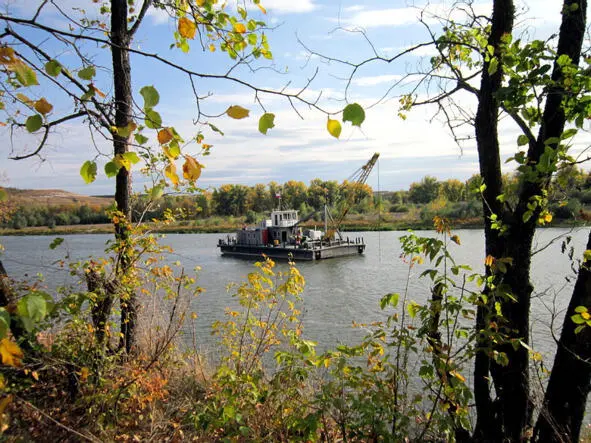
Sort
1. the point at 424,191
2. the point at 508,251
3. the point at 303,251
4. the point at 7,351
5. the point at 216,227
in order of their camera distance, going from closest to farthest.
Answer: the point at 7,351 → the point at 508,251 → the point at 303,251 → the point at 216,227 → the point at 424,191

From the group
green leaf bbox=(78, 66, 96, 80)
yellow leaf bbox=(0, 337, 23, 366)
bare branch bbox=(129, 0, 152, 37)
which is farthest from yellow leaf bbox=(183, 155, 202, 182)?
bare branch bbox=(129, 0, 152, 37)

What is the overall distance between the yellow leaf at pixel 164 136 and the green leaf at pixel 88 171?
193mm

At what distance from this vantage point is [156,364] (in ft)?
11.6

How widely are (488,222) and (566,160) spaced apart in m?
0.66

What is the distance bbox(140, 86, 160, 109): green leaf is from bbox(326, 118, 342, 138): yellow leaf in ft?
1.51

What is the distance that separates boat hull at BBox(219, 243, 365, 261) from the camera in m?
28.6

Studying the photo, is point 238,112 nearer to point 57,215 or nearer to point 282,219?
point 282,219

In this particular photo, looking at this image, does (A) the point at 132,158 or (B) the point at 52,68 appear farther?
(B) the point at 52,68

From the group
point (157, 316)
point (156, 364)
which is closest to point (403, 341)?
point (156, 364)

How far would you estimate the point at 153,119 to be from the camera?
3.78ft

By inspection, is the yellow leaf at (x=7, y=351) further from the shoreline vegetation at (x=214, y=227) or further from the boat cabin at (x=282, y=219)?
the shoreline vegetation at (x=214, y=227)

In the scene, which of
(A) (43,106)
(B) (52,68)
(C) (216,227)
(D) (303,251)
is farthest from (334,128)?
(C) (216,227)

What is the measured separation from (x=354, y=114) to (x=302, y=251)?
28041 millimetres

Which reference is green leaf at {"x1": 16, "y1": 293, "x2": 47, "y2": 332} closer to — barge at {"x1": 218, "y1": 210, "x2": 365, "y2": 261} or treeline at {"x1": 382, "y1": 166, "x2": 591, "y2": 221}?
treeline at {"x1": 382, "y1": 166, "x2": 591, "y2": 221}
